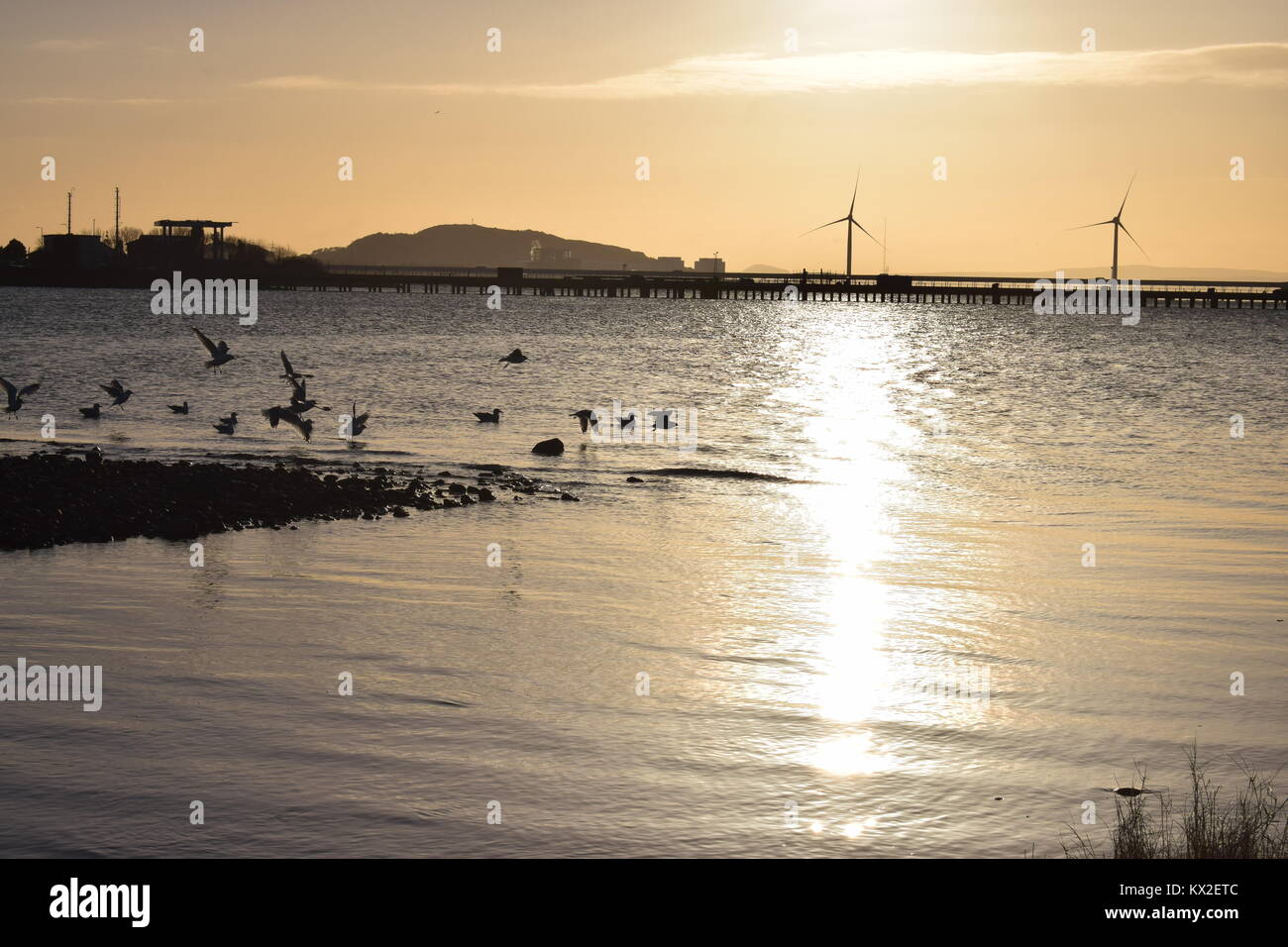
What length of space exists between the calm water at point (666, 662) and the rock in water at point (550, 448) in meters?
0.39

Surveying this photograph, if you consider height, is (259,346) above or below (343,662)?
above

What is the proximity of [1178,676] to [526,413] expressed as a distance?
39.2 meters

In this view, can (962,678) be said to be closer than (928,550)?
Yes

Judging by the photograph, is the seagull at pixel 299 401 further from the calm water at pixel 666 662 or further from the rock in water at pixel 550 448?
the rock in water at pixel 550 448

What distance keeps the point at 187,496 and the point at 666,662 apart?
12.9 m

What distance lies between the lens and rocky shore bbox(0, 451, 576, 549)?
2144 cm

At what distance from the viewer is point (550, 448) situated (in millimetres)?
37375

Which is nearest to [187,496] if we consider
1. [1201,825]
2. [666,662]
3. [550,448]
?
[666,662]

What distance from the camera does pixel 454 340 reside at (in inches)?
4525

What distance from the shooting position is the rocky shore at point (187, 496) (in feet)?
70.3

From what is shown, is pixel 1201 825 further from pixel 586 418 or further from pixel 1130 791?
pixel 586 418
